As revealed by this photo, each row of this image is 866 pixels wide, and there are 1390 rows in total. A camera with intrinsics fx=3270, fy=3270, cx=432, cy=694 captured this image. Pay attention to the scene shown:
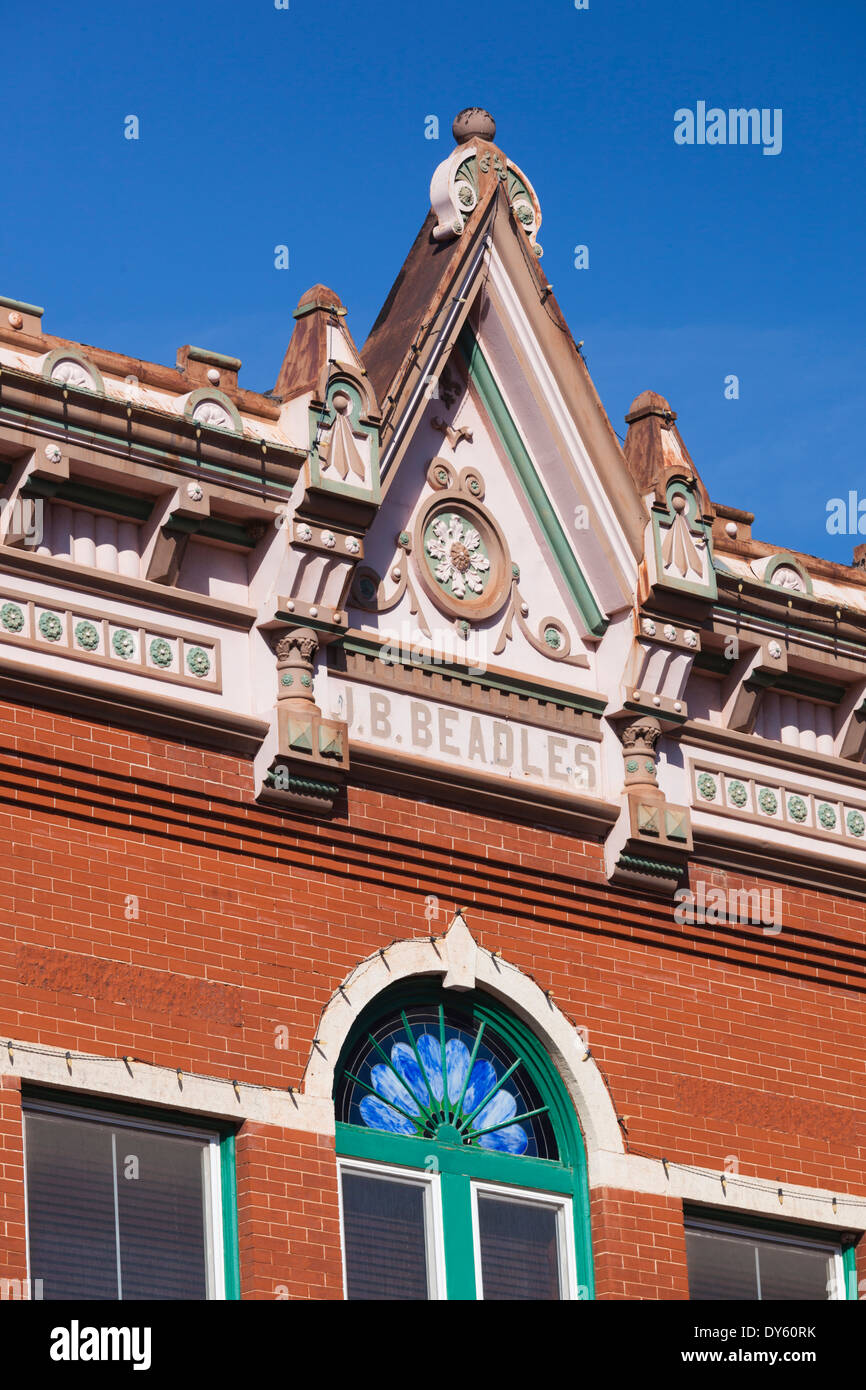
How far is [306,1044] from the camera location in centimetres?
2088

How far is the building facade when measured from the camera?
66.4 feet

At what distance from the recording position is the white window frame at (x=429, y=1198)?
20.9 meters

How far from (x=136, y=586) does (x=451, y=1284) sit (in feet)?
16.1

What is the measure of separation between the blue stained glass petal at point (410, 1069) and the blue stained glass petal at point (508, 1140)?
Result: 20.2 inches

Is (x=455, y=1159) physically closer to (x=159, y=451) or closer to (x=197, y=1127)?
(x=197, y=1127)

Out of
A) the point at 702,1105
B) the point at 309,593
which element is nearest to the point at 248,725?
the point at 309,593

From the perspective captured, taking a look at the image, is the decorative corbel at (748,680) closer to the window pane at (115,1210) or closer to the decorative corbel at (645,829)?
the decorative corbel at (645,829)

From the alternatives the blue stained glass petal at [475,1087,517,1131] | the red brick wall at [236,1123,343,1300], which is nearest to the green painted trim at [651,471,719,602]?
the blue stained glass petal at [475,1087,517,1131]

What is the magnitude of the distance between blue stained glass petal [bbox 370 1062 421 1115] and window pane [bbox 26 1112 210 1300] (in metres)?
1.46

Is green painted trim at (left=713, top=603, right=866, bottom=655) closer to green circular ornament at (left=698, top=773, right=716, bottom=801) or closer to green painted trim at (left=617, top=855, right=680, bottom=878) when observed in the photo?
green circular ornament at (left=698, top=773, right=716, bottom=801)

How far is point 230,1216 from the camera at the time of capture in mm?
20234

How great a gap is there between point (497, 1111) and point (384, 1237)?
1379 millimetres

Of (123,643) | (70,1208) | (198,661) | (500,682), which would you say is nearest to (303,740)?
(198,661)
